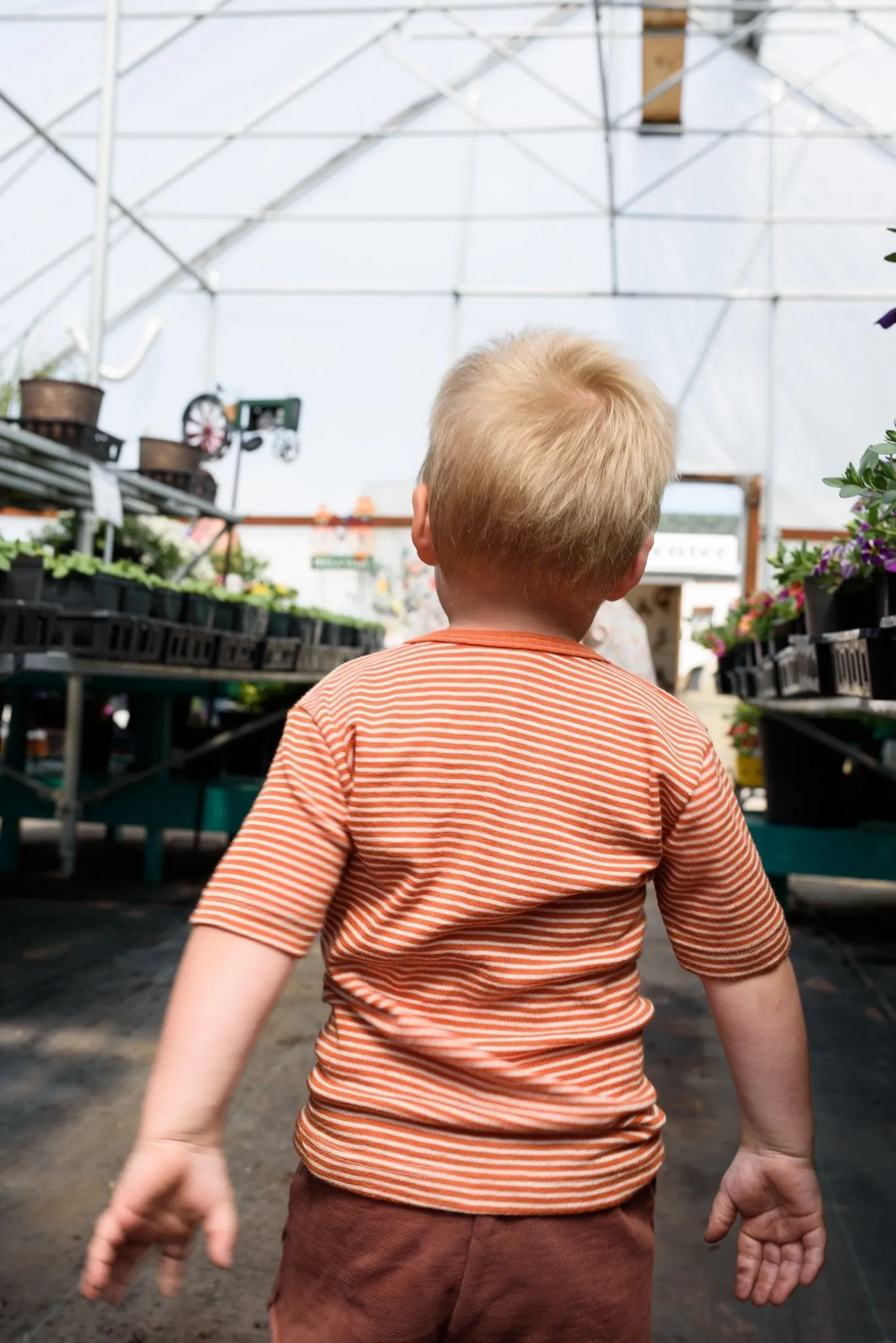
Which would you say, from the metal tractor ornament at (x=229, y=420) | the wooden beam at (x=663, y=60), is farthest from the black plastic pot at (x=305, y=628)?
the wooden beam at (x=663, y=60)

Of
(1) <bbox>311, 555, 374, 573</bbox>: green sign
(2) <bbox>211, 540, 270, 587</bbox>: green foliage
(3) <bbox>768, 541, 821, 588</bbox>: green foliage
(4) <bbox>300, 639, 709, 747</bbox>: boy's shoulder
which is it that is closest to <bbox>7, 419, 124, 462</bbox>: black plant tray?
(3) <bbox>768, 541, 821, 588</bbox>: green foliage

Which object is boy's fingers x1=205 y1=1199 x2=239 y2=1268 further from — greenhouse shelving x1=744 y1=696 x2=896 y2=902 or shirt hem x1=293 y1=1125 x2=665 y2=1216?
greenhouse shelving x1=744 y1=696 x2=896 y2=902

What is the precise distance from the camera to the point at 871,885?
5742 mm

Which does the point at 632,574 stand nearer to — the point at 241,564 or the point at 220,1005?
the point at 220,1005

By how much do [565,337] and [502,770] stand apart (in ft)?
1.13

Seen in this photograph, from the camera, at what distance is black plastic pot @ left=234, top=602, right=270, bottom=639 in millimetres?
4719

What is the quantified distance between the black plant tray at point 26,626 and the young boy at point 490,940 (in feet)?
7.70

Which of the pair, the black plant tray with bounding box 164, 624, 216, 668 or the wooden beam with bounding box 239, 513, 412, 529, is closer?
the black plant tray with bounding box 164, 624, 216, 668

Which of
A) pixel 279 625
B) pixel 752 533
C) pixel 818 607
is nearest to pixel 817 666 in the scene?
pixel 818 607

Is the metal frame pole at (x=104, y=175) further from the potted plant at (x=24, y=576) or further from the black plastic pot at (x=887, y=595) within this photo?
the black plastic pot at (x=887, y=595)

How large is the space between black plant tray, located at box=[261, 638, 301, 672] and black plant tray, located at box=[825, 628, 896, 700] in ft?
9.64

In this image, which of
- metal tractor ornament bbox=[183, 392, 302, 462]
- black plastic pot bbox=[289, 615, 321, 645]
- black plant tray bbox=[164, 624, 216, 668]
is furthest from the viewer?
metal tractor ornament bbox=[183, 392, 302, 462]

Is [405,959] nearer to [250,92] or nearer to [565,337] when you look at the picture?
[565,337]

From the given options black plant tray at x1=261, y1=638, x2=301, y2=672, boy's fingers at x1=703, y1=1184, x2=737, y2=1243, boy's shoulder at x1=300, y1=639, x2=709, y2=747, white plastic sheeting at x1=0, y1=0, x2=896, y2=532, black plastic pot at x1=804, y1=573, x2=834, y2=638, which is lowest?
boy's fingers at x1=703, y1=1184, x2=737, y2=1243
